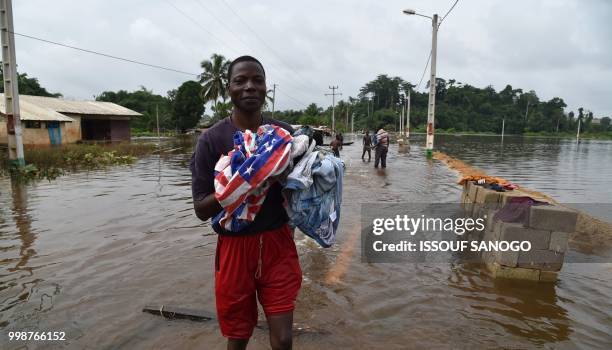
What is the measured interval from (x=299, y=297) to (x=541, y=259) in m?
2.76

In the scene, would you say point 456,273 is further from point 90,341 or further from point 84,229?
point 84,229

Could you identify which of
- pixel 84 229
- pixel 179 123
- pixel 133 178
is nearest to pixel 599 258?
pixel 84 229

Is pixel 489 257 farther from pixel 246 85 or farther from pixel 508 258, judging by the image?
pixel 246 85

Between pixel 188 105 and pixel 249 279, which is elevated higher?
pixel 188 105

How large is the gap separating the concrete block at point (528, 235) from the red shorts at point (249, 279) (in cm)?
322

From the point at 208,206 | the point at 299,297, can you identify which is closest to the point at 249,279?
the point at 208,206

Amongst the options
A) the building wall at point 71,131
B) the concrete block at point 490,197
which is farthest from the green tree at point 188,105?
the concrete block at point 490,197

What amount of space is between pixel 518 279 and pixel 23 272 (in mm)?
5801

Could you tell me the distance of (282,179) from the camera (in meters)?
2.10

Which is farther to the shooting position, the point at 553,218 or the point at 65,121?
the point at 65,121

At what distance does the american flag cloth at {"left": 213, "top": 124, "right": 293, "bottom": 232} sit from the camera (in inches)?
76.4

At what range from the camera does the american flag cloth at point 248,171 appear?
194 centimetres

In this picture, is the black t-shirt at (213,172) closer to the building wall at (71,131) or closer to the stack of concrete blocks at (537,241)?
the stack of concrete blocks at (537,241)

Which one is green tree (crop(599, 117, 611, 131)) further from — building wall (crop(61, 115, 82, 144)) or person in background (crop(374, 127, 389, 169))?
building wall (crop(61, 115, 82, 144))
